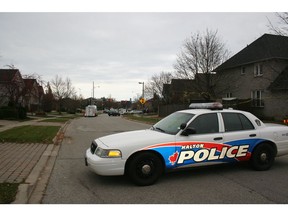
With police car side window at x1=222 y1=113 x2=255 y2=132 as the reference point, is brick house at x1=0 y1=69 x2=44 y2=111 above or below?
above

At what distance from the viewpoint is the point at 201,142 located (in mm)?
5891

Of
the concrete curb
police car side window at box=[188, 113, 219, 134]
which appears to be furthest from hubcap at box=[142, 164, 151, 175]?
the concrete curb

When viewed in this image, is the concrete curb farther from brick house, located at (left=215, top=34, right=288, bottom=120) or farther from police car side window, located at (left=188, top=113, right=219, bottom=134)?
brick house, located at (left=215, top=34, right=288, bottom=120)

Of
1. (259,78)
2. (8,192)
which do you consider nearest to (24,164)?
(8,192)

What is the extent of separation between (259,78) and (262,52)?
2.51 metres

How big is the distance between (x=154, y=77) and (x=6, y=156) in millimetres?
50045

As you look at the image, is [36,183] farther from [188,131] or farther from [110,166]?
[188,131]

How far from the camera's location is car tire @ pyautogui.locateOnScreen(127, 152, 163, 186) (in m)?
5.40

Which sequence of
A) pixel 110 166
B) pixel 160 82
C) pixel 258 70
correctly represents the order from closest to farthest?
pixel 110 166 → pixel 258 70 → pixel 160 82

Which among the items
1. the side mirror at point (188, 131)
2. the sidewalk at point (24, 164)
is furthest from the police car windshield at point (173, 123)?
the sidewalk at point (24, 164)

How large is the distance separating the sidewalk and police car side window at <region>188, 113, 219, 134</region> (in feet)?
11.4

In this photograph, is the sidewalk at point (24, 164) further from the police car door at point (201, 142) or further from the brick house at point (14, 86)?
the brick house at point (14, 86)

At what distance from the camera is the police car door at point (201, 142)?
5746mm

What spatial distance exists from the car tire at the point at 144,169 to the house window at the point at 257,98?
23.5 metres
